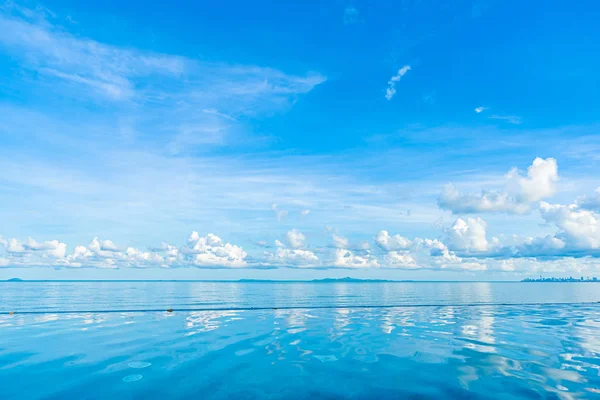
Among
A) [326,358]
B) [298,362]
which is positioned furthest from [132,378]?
[326,358]

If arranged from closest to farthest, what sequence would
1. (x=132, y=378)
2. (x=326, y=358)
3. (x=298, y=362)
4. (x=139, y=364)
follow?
(x=132, y=378) → (x=139, y=364) → (x=298, y=362) → (x=326, y=358)

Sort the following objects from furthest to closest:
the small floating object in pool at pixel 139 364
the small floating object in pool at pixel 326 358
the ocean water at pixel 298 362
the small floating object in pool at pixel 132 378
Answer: the small floating object in pool at pixel 326 358 → the small floating object in pool at pixel 139 364 → the small floating object in pool at pixel 132 378 → the ocean water at pixel 298 362

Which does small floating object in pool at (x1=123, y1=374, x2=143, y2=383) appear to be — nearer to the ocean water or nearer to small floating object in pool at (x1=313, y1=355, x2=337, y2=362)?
the ocean water

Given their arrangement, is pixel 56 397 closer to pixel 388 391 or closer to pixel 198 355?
pixel 198 355

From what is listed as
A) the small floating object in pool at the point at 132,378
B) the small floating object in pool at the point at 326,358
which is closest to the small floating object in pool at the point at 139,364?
the small floating object in pool at the point at 132,378

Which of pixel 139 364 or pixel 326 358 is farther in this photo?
pixel 326 358

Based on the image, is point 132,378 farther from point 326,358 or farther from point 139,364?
point 326,358

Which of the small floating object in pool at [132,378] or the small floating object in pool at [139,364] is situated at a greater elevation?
the small floating object in pool at [132,378]

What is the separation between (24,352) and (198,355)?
1319 cm

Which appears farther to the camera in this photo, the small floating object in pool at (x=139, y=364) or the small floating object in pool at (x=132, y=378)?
the small floating object in pool at (x=139, y=364)

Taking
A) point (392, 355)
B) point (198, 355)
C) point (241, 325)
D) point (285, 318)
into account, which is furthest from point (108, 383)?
point (285, 318)

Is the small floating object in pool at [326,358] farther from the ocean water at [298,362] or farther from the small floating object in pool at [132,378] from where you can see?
the small floating object in pool at [132,378]

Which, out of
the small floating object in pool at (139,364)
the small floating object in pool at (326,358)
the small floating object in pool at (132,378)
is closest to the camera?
the small floating object in pool at (132,378)

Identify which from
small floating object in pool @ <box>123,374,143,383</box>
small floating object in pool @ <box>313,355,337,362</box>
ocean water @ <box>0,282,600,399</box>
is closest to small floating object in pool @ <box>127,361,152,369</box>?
ocean water @ <box>0,282,600,399</box>
